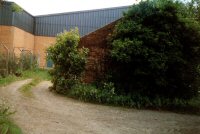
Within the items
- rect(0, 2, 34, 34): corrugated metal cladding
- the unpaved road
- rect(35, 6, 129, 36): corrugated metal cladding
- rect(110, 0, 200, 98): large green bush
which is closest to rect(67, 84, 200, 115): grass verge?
rect(110, 0, 200, 98): large green bush

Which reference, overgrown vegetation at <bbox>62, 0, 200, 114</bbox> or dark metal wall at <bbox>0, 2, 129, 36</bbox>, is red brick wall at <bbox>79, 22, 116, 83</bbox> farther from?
dark metal wall at <bbox>0, 2, 129, 36</bbox>

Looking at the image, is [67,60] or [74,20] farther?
[74,20]

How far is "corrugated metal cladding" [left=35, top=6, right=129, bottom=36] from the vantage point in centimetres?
4169

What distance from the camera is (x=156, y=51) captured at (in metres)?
17.2

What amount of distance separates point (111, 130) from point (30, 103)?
14.9 feet

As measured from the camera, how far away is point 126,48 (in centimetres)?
1706

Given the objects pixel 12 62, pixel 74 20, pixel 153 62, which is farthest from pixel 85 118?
pixel 74 20

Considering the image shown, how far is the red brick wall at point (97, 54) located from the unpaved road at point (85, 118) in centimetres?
227

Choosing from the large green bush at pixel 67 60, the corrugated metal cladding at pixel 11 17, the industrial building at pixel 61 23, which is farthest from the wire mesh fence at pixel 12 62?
→ the industrial building at pixel 61 23

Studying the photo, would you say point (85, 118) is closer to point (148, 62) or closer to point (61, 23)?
point (148, 62)

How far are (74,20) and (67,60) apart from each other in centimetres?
2348

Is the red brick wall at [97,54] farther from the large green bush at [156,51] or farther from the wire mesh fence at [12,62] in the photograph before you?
the wire mesh fence at [12,62]

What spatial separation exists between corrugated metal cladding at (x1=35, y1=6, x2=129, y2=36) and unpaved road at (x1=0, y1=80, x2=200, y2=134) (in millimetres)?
25024

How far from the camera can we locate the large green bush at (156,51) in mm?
17036
